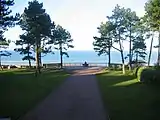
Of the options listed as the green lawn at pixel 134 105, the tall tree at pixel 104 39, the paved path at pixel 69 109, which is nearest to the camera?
the paved path at pixel 69 109

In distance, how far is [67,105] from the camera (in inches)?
676

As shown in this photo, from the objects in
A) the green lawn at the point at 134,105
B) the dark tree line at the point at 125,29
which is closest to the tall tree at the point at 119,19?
the dark tree line at the point at 125,29

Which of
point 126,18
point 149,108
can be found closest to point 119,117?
point 149,108

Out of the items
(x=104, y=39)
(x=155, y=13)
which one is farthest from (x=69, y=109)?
(x=104, y=39)

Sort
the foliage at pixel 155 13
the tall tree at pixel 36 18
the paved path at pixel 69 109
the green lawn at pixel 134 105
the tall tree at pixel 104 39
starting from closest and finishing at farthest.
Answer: the paved path at pixel 69 109, the green lawn at pixel 134 105, the foliage at pixel 155 13, the tall tree at pixel 36 18, the tall tree at pixel 104 39

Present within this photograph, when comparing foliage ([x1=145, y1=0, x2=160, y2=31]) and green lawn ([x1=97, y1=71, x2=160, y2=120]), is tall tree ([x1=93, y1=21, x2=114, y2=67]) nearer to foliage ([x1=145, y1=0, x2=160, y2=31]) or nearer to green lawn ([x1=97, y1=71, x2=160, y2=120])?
foliage ([x1=145, y1=0, x2=160, y2=31])

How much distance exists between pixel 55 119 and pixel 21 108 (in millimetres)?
3537

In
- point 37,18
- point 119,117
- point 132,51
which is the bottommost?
point 119,117

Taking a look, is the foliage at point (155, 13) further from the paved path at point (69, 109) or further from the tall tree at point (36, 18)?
the paved path at point (69, 109)

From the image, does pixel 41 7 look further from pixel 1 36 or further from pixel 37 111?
pixel 37 111

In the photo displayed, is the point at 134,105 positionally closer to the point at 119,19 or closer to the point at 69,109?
the point at 69,109

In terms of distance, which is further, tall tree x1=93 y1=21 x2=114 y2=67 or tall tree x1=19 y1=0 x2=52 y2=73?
tall tree x1=93 y1=21 x2=114 y2=67

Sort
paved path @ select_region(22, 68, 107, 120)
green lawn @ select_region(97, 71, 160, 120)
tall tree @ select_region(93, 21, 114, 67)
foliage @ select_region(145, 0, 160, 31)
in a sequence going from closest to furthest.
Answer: paved path @ select_region(22, 68, 107, 120), green lawn @ select_region(97, 71, 160, 120), foliage @ select_region(145, 0, 160, 31), tall tree @ select_region(93, 21, 114, 67)

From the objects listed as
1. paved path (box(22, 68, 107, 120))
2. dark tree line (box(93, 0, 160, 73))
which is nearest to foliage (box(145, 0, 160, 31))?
dark tree line (box(93, 0, 160, 73))
